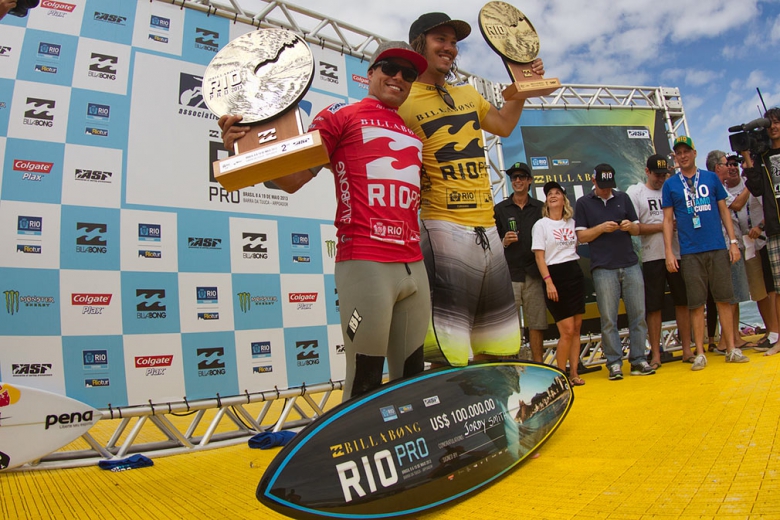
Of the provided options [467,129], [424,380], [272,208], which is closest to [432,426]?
[424,380]

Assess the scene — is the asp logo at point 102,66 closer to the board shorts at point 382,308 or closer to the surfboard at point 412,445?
the board shorts at point 382,308

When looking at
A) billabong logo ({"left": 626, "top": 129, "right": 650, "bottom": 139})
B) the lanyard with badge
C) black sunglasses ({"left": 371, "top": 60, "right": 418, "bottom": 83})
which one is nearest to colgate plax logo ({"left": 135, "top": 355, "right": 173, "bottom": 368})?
black sunglasses ({"left": 371, "top": 60, "right": 418, "bottom": 83})

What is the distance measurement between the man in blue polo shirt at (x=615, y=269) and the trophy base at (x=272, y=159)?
2.95 metres

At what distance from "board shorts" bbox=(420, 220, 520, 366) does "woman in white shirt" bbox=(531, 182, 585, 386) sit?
1731mm

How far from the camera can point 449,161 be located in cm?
188

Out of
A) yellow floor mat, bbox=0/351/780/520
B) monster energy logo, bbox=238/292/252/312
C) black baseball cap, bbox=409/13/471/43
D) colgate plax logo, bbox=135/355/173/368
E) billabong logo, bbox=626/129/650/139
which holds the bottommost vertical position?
yellow floor mat, bbox=0/351/780/520

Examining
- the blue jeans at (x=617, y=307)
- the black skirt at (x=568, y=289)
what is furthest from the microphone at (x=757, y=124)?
the black skirt at (x=568, y=289)

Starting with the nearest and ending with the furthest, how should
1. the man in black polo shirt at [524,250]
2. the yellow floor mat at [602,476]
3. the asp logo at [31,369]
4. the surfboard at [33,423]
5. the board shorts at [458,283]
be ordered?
1. the yellow floor mat at [602,476]
2. the board shorts at [458,283]
3. the surfboard at [33,423]
4. the asp logo at [31,369]
5. the man in black polo shirt at [524,250]

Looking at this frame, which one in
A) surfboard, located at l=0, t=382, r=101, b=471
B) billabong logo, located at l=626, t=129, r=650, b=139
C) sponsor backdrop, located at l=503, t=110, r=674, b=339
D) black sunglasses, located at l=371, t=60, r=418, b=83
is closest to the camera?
black sunglasses, located at l=371, t=60, r=418, b=83

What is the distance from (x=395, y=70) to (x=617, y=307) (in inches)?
112

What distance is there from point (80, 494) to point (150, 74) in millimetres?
2667

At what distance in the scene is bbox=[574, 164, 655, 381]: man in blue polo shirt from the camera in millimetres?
3596

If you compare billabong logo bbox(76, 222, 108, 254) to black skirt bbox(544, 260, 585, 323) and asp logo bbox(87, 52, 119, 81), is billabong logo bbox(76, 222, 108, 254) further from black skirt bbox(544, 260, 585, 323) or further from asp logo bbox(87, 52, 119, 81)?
black skirt bbox(544, 260, 585, 323)

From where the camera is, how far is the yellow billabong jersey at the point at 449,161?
6.14 ft
